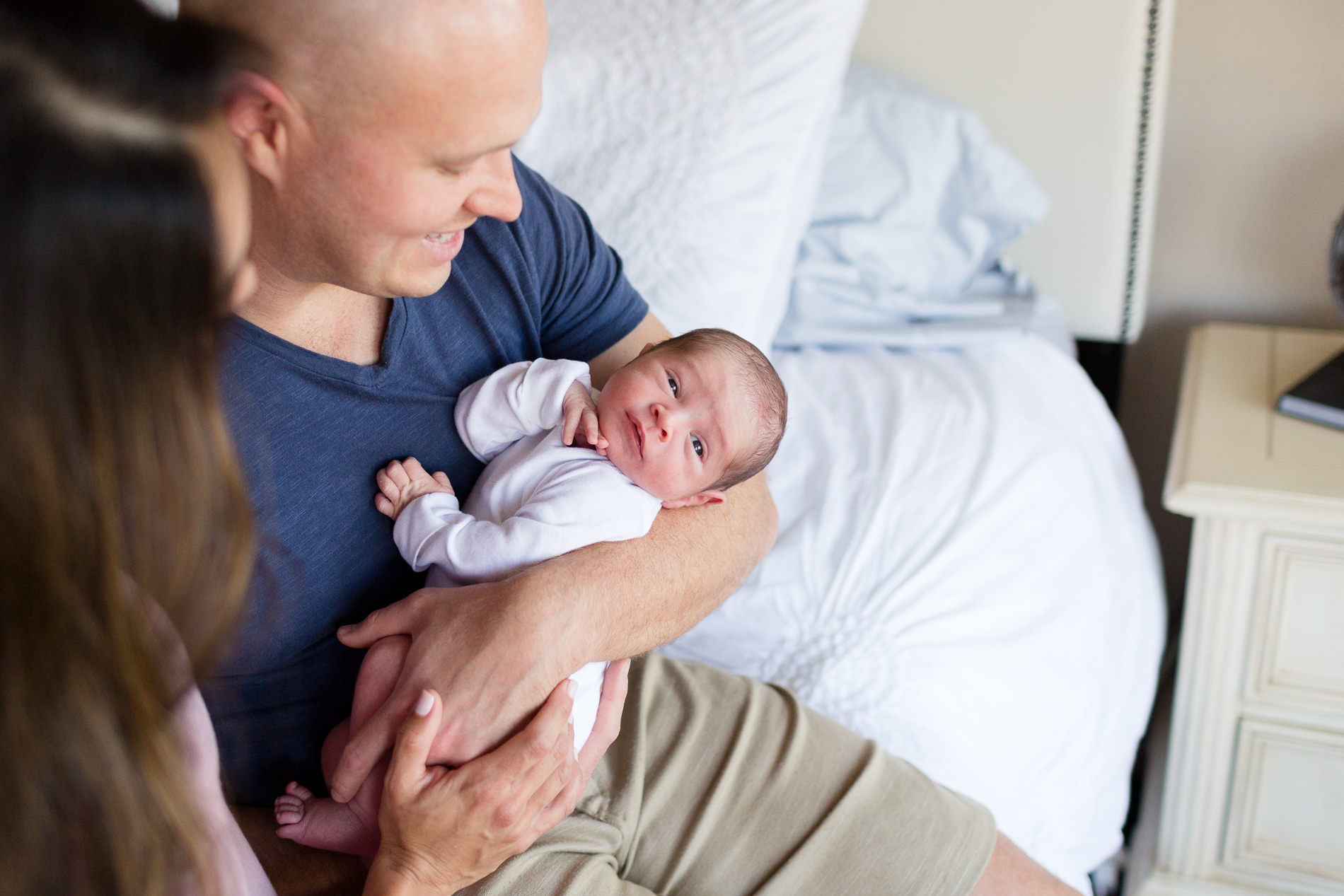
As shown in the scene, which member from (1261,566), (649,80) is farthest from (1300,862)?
(649,80)

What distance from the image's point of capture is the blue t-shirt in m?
0.86

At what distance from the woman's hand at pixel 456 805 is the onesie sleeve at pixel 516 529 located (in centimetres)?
13

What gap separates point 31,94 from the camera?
1.50 feet

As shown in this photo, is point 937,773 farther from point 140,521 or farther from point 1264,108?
point 1264,108

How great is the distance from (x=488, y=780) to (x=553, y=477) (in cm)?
27

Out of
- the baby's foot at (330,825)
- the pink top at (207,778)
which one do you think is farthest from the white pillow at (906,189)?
the pink top at (207,778)

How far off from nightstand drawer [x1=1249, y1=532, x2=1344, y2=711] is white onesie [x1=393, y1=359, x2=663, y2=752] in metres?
0.87

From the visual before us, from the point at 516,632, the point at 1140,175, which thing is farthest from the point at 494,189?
the point at 1140,175

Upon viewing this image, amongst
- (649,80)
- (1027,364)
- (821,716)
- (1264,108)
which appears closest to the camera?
(821,716)

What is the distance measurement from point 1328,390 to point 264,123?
1.41 m

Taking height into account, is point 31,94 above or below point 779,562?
above

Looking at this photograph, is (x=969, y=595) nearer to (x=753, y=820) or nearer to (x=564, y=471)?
(x=753, y=820)

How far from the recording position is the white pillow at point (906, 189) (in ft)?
5.52

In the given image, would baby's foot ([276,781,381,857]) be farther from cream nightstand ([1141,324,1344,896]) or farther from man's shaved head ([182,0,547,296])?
cream nightstand ([1141,324,1344,896])
